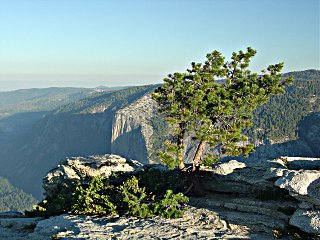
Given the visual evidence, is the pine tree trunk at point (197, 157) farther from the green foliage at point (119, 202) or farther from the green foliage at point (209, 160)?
the green foliage at point (119, 202)

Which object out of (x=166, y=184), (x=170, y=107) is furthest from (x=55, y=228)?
(x=170, y=107)

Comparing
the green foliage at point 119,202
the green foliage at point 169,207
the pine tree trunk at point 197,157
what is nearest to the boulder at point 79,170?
the green foliage at point 119,202

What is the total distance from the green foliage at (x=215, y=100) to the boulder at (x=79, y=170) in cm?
782

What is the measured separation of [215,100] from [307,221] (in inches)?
454

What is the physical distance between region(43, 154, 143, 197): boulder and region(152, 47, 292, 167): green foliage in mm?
7819

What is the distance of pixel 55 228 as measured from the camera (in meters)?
22.9

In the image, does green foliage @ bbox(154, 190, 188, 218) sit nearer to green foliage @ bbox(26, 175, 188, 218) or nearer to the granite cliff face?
green foliage @ bbox(26, 175, 188, 218)

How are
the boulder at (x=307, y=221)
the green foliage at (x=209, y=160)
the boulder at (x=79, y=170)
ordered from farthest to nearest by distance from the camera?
1. the boulder at (x=79, y=170)
2. the green foliage at (x=209, y=160)
3. the boulder at (x=307, y=221)

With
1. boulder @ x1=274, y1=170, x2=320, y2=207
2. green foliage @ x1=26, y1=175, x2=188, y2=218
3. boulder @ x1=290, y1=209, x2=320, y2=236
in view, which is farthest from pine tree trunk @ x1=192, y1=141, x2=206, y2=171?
boulder @ x1=290, y1=209, x2=320, y2=236

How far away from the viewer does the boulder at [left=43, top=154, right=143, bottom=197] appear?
34.6 m

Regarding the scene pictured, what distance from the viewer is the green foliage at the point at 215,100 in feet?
89.9

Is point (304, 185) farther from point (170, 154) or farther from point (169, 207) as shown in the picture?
Answer: point (170, 154)

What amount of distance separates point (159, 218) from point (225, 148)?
8903mm

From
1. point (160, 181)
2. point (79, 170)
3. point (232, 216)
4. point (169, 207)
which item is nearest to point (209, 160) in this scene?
point (160, 181)
